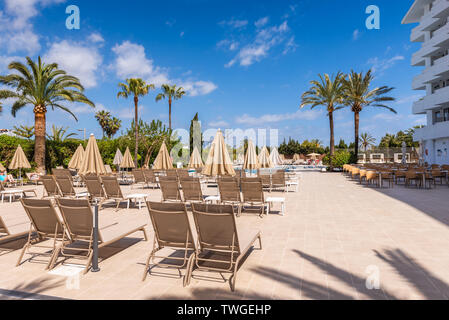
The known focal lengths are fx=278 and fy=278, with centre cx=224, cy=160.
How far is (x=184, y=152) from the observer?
37.5 m

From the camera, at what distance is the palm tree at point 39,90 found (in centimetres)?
1778

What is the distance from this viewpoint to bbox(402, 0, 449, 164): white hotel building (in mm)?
25859

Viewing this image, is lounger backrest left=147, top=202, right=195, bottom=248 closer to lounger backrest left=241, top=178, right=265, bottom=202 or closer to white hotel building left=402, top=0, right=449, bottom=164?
lounger backrest left=241, top=178, right=265, bottom=202

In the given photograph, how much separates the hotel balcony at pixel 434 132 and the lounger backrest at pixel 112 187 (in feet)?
94.9

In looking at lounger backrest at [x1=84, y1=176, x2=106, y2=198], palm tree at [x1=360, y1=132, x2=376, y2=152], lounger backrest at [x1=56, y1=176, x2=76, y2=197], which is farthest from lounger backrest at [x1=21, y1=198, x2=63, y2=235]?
palm tree at [x1=360, y1=132, x2=376, y2=152]

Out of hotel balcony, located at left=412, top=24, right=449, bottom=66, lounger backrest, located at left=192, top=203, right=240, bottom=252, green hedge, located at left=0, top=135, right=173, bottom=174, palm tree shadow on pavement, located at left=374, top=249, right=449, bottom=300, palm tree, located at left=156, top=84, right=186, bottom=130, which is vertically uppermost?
hotel balcony, located at left=412, top=24, right=449, bottom=66

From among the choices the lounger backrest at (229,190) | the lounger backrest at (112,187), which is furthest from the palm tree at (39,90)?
the lounger backrest at (229,190)

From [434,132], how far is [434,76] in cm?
557

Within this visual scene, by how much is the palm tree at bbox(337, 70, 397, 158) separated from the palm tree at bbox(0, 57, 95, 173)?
23.6 metres

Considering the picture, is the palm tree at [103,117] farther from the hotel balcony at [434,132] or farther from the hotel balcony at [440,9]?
the hotel balcony at [440,9]

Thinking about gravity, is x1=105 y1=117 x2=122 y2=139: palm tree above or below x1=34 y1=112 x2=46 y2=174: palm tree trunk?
above
